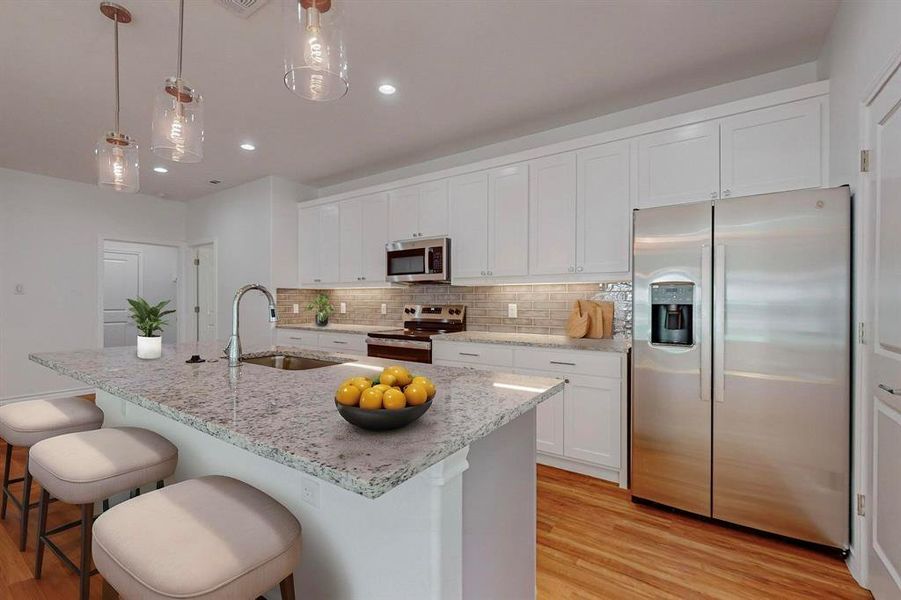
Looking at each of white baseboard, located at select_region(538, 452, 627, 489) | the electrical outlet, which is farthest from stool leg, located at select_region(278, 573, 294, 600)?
white baseboard, located at select_region(538, 452, 627, 489)

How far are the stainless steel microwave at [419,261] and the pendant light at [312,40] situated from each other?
2.33 meters

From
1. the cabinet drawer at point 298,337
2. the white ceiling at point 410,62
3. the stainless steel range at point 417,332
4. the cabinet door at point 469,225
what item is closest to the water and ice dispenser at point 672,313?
the white ceiling at point 410,62

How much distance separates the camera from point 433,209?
3.93 m

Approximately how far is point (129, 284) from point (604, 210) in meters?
7.34

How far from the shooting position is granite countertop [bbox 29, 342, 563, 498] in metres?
0.82

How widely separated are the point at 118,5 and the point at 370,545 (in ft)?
8.87

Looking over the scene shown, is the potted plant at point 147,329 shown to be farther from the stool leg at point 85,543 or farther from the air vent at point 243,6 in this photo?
the air vent at point 243,6

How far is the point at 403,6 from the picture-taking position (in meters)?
2.06

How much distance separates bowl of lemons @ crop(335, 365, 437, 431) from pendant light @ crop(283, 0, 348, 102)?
3.70ft

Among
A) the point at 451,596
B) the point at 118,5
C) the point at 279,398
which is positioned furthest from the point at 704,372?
the point at 118,5

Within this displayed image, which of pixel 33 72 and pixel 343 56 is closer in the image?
pixel 343 56

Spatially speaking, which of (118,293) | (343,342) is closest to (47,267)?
(118,293)

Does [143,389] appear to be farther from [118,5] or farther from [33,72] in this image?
[33,72]

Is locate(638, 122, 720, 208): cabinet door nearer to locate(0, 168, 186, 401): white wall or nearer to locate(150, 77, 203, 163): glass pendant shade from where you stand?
locate(150, 77, 203, 163): glass pendant shade
